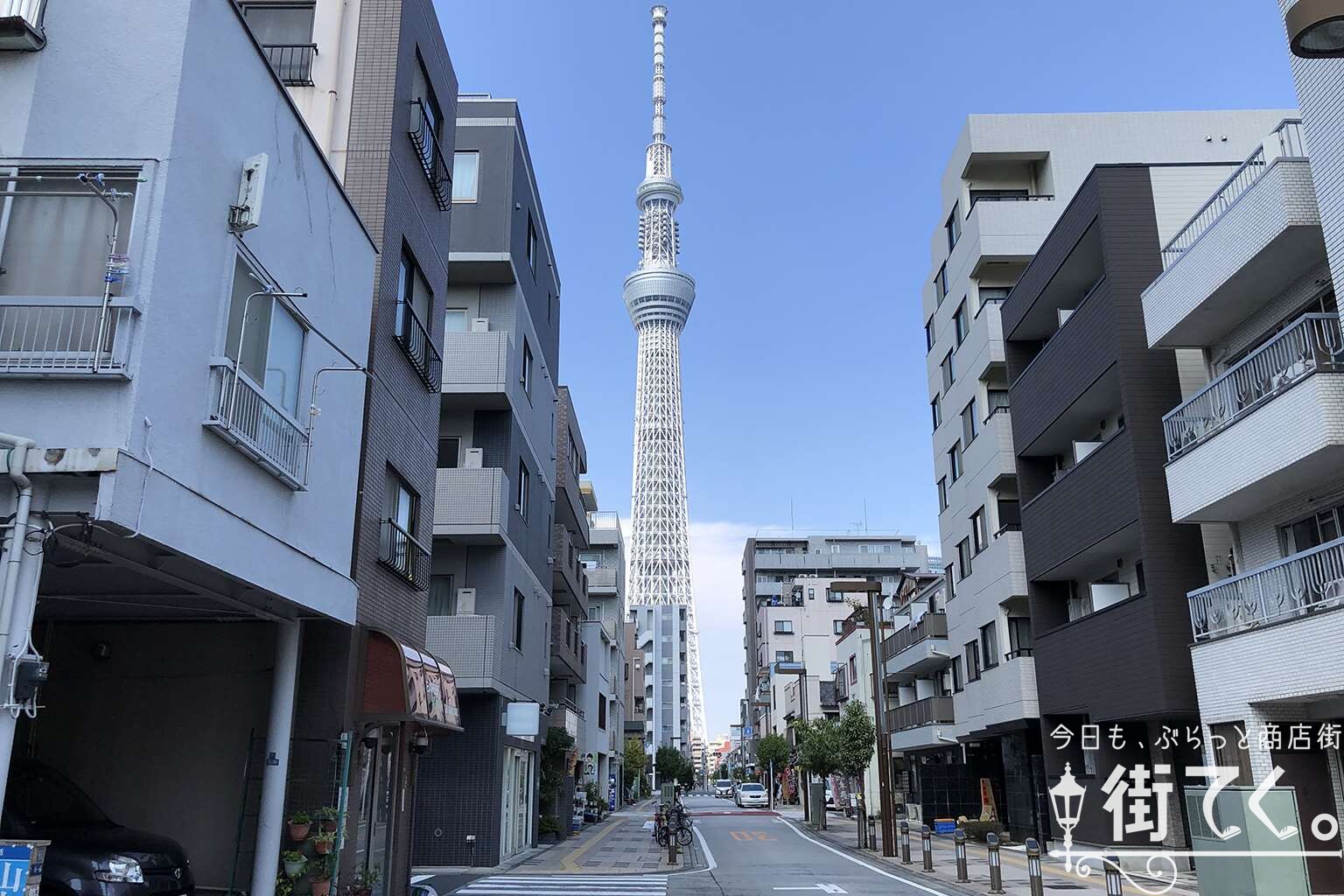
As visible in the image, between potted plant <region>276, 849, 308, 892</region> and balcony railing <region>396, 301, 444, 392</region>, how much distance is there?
23.5 ft

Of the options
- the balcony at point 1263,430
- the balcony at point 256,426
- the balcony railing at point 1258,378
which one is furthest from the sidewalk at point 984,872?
the balcony at point 256,426

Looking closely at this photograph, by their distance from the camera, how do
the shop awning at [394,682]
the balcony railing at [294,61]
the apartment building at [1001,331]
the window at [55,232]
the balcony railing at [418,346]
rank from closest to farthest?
the window at [55,232] → the shop awning at [394,682] → the balcony railing at [294,61] → the balcony railing at [418,346] → the apartment building at [1001,331]

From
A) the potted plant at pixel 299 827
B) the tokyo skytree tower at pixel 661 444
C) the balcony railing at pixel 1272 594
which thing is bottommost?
the potted plant at pixel 299 827

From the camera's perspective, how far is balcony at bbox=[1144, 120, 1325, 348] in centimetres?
1489

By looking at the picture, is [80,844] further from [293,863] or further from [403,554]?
[403,554]

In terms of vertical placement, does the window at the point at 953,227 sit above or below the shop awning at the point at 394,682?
above

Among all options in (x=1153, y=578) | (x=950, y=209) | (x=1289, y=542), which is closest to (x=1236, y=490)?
(x=1289, y=542)

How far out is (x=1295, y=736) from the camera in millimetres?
15867

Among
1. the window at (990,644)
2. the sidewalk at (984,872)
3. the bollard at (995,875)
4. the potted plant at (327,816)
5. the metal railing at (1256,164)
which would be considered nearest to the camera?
the potted plant at (327,816)

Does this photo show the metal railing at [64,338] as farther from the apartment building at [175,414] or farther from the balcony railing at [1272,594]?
the balcony railing at [1272,594]

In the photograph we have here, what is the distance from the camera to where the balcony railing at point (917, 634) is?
3562 cm

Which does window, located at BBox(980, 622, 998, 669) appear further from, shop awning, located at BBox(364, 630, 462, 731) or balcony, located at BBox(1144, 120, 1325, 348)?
shop awning, located at BBox(364, 630, 462, 731)

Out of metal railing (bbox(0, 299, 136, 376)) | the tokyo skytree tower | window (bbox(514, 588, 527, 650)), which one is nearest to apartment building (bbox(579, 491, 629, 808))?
window (bbox(514, 588, 527, 650))

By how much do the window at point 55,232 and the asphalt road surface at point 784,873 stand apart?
14.7 metres
